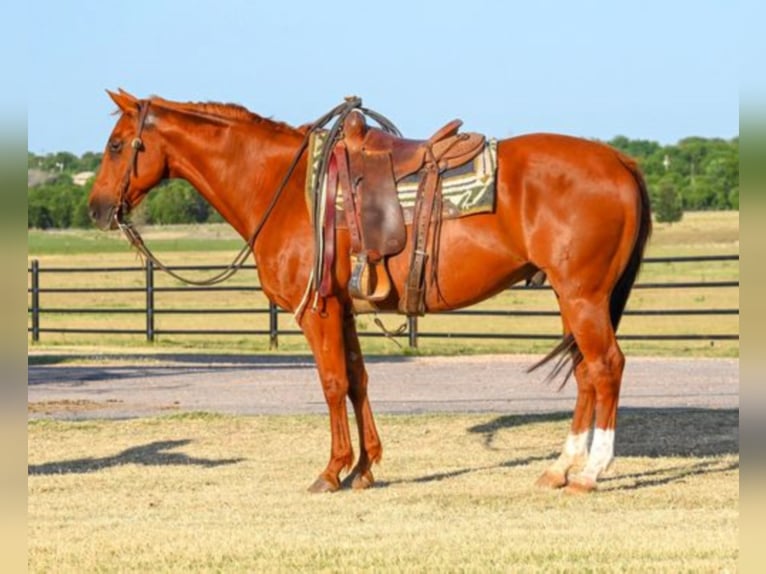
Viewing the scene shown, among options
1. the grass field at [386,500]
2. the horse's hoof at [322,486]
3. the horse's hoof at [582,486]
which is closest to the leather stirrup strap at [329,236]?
the horse's hoof at [322,486]

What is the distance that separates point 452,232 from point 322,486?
1.86 m

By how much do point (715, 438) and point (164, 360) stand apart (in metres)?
11.9

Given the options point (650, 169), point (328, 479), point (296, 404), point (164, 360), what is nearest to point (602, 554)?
point (328, 479)

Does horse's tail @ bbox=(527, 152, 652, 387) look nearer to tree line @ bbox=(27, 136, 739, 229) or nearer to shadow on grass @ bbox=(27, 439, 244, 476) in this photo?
shadow on grass @ bbox=(27, 439, 244, 476)

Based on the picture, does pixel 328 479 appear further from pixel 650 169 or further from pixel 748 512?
pixel 650 169

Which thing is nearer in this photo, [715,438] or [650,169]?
[715,438]

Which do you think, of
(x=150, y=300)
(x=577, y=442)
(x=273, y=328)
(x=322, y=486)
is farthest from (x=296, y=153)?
(x=150, y=300)

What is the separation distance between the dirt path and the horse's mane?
5.16 metres

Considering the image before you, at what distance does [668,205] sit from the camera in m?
62.9

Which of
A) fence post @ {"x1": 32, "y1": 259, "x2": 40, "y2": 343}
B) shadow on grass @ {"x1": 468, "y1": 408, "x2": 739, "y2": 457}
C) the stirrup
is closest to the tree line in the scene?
fence post @ {"x1": 32, "y1": 259, "x2": 40, "y2": 343}

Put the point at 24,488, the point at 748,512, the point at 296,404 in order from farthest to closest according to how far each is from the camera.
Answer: the point at 296,404
the point at 748,512
the point at 24,488

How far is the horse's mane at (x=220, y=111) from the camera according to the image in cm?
945

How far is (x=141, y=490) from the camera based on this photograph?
924 cm

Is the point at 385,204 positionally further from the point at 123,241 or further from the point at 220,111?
the point at 123,241
